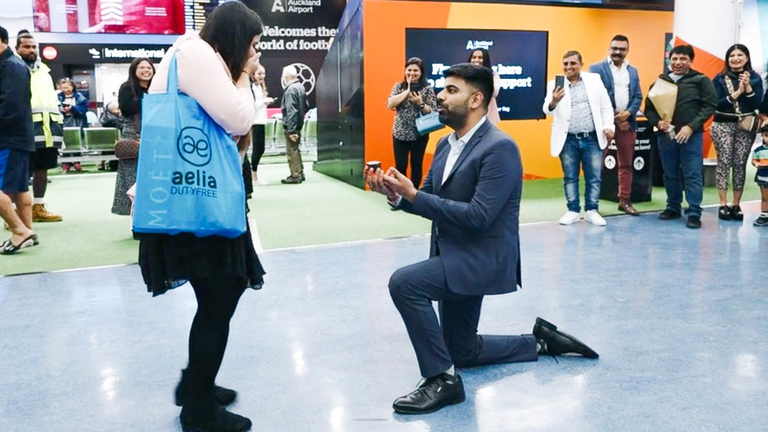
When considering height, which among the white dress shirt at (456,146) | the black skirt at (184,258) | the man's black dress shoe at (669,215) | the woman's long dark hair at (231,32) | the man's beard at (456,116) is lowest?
the man's black dress shoe at (669,215)

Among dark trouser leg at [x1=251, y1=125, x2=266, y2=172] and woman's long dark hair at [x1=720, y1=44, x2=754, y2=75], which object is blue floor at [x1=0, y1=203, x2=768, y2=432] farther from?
dark trouser leg at [x1=251, y1=125, x2=266, y2=172]

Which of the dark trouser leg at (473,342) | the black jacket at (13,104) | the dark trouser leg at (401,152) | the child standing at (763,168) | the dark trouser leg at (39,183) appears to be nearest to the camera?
the dark trouser leg at (473,342)

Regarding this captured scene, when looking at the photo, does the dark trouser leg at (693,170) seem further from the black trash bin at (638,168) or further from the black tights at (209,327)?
the black tights at (209,327)

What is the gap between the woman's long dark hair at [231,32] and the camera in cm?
218

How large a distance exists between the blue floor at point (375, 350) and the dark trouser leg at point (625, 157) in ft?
6.46

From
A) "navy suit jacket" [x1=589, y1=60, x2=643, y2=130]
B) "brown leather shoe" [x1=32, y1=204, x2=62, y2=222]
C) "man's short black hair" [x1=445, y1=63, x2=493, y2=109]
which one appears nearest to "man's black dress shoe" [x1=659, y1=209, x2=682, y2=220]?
"navy suit jacket" [x1=589, y1=60, x2=643, y2=130]

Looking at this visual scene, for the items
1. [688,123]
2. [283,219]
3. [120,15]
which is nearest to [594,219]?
[688,123]

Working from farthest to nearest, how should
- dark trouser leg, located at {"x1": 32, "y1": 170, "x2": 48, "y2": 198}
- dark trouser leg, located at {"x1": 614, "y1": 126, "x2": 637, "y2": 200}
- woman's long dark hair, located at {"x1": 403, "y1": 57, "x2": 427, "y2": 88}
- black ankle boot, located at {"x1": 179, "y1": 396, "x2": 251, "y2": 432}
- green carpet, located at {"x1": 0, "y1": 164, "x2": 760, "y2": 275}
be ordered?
woman's long dark hair, located at {"x1": 403, "y1": 57, "x2": 427, "y2": 88} → dark trouser leg, located at {"x1": 614, "y1": 126, "x2": 637, "y2": 200} → dark trouser leg, located at {"x1": 32, "y1": 170, "x2": 48, "y2": 198} → green carpet, located at {"x1": 0, "y1": 164, "x2": 760, "y2": 275} → black ankle boot, located at {"x1": 179, "y1": 396, "x2": 251, "y2": 432}

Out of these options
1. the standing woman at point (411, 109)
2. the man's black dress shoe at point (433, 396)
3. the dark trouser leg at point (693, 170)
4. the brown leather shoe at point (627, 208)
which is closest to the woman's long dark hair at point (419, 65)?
the standing woman at point (411, 109)

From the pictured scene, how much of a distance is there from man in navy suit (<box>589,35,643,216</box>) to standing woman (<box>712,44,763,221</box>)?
727 mm

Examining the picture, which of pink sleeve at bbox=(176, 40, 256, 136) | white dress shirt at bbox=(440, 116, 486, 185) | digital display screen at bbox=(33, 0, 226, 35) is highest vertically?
digital display screen at bbox=(33, 0, 226, 35)

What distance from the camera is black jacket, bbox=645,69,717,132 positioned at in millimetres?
6207

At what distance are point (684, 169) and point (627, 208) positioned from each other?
2.31 ft

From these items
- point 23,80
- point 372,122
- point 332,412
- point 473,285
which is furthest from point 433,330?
point 372,122
